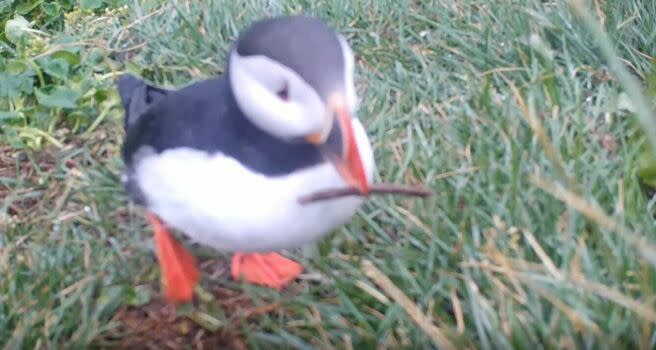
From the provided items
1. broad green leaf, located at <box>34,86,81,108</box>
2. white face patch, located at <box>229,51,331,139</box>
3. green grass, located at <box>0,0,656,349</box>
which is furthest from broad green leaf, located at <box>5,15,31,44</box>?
white face patch, located at <box>229,51,331,139</box>

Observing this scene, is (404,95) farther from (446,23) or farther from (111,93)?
(111,93)

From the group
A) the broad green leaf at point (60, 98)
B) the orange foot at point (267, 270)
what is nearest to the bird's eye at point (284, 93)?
the orange foot at point (267, 270)

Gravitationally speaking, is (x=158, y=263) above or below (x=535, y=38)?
below

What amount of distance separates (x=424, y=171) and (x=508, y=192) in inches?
9.5

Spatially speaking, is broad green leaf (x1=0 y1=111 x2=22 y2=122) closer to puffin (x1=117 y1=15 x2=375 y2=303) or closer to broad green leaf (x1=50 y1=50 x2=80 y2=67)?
broad green leaf (x1=50 y1=50 x2=80 y2=67)

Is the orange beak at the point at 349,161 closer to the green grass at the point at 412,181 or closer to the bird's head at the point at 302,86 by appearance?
the bird's head at the point at 302,86

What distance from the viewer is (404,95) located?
8.63 ft

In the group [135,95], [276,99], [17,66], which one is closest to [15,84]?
[17,66]

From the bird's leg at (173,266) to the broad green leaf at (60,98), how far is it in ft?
2.59

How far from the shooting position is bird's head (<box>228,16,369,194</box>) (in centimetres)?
150

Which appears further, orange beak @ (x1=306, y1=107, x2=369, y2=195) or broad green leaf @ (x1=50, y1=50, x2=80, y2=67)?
broad green leaf @ (x1=50, y1=50, x2=80, y2=67)

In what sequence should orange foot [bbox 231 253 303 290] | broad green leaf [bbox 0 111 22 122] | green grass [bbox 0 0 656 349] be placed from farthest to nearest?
broad green leaf [bbox 0 111 22 122] → orange foot [bbox 231 253 303 290] → green grass [bbox 0 0 656 349]

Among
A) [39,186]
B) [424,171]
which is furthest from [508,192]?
[39,186]

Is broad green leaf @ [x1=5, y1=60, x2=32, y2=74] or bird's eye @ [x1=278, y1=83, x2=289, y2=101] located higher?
bird's eye @ [x1=278, y1=83, x2=289, y2=101]
